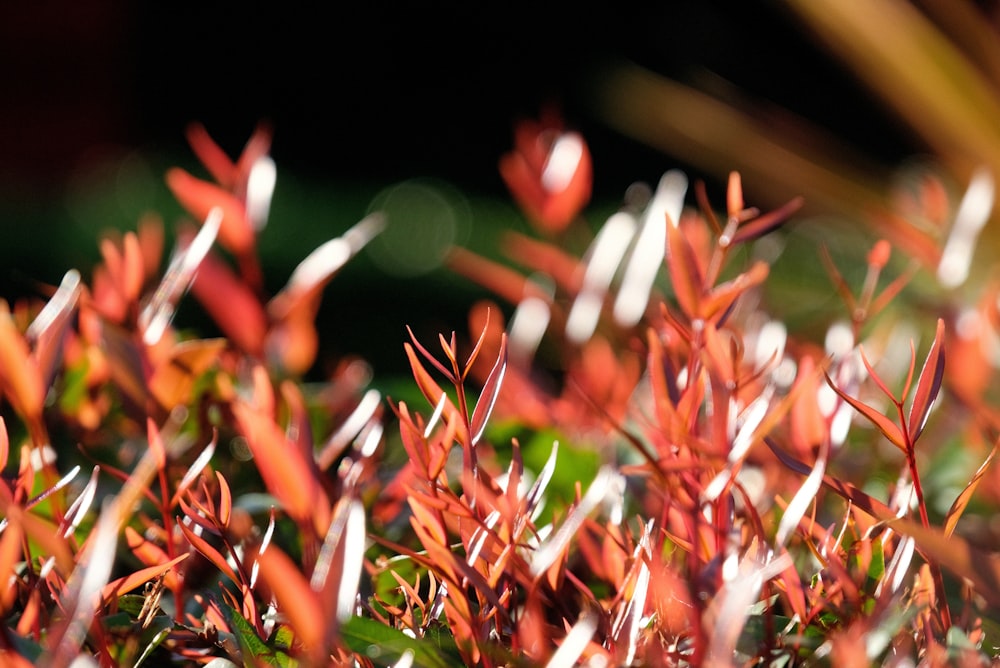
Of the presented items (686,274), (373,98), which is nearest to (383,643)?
(686,274)

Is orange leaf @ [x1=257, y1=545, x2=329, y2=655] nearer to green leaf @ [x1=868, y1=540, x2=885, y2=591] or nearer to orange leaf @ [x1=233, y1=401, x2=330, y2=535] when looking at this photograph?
orange leaf @ [x1=233, y1=401, x2=330, y2=535]

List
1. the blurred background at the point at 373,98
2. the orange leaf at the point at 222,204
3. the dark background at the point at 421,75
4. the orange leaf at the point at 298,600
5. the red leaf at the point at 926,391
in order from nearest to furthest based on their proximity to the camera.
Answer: the orange leaf at the point at 298,600
the red leaf at the point at 926,391
the orange leaf at the point at 222,204
the blurred background at the point at 373,98
the dark background at the point at 421,75

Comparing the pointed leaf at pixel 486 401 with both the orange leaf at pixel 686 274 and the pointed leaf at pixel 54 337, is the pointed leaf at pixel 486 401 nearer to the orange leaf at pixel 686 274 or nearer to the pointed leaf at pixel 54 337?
the orange leaf at pixel 686 274

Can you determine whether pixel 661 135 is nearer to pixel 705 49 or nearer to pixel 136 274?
pixel 705 49

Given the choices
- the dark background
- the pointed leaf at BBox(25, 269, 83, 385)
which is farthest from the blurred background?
the pointed leaf at BBox(25, 269, 83, 385)

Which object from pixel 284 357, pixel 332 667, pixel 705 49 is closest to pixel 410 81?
pixel 705 49

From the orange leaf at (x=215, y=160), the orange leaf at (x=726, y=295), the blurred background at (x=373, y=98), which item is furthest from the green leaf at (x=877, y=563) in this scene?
the blurred background at (x=373, y=98)

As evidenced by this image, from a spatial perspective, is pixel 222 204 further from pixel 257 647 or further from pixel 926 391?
pixel 926 391
